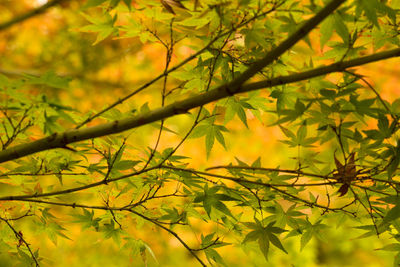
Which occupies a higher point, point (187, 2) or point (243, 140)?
point (243, 140)

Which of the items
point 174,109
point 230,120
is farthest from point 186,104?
point 230,120

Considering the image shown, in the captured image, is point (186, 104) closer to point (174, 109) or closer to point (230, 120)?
point (174, 109)

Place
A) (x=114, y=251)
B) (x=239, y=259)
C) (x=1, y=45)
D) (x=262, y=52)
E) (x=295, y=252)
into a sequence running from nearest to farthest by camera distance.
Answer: (x=262, y=52)
(x=114, y=251)
(x=1, y=45)
(x=239, y=259)
(x=295, y=252)

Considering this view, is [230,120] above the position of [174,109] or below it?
above

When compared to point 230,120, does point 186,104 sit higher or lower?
lower

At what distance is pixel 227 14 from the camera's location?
88 centimetres

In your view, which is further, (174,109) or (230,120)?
(230,120)

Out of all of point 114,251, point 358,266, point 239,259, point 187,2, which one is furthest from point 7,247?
point 358,266

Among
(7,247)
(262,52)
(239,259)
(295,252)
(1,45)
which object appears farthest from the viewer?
(295,252)

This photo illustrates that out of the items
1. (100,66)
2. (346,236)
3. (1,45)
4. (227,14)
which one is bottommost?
(227,14)

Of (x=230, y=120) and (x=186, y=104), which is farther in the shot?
(x=230, y=120)

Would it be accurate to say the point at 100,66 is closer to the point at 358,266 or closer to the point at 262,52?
the point at 262,52

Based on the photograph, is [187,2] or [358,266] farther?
[358,266]

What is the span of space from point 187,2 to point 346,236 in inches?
225
